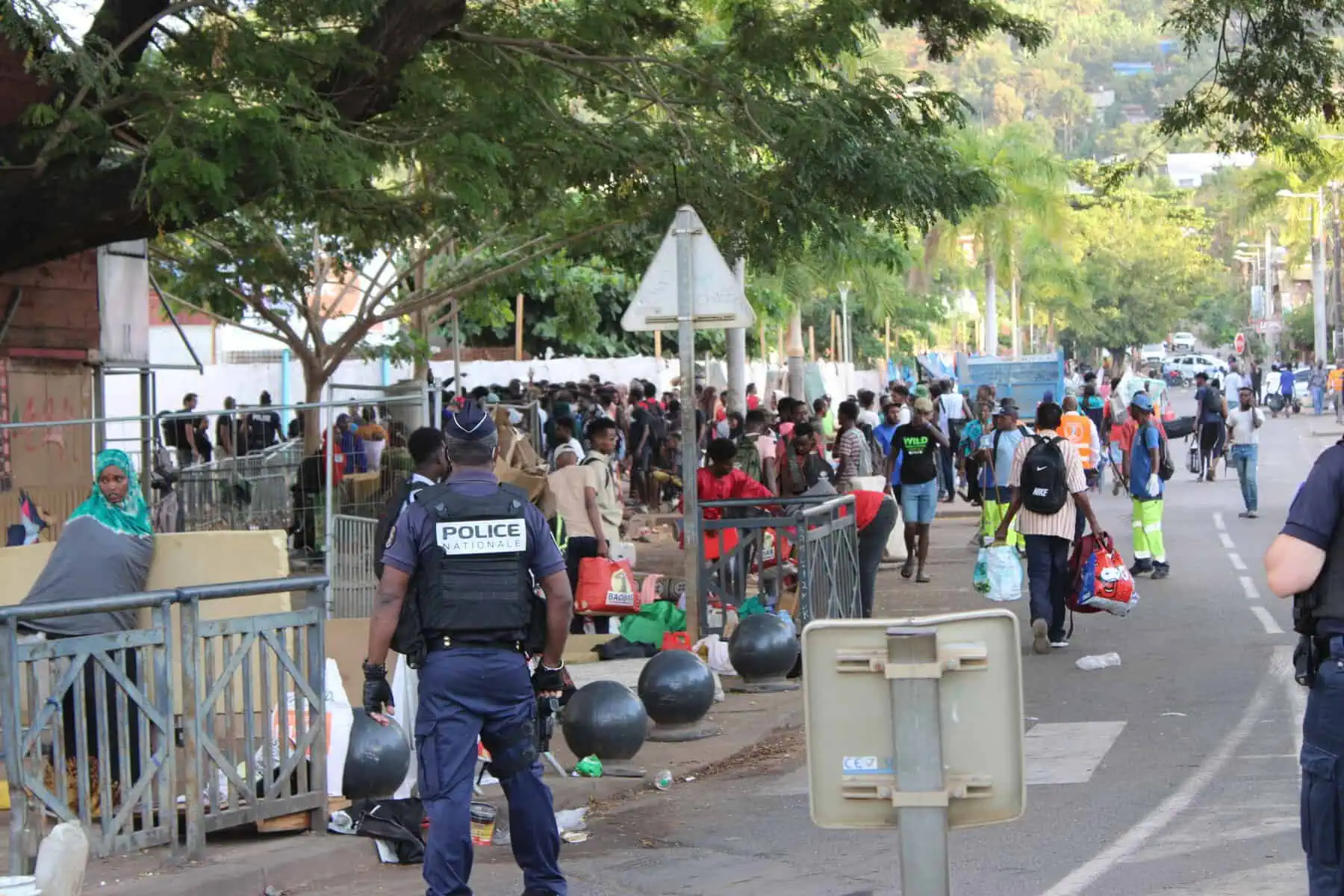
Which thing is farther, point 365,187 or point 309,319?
point 309,319

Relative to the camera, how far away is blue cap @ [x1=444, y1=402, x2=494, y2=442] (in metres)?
6.18

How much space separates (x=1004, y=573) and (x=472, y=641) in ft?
24.2

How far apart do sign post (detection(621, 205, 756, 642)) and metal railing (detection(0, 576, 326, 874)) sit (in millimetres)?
3882

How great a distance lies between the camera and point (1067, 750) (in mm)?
9312

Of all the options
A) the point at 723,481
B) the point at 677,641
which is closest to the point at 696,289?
the point at 677,641

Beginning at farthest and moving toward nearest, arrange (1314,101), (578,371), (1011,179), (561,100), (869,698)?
(1011,179) < (578,371) < (561,100) < (1314,101) < (869,698)

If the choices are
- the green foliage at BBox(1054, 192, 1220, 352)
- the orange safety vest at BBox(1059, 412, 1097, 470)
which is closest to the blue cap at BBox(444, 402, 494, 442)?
the orange safety vest at BBox(1059, 412, 1097, 470)

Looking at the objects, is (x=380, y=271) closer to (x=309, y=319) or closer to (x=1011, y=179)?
(x=309, y=319)

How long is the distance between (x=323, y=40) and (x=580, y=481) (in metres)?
3.74

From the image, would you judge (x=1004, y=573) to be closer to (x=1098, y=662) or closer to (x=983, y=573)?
(x=983, y=573)

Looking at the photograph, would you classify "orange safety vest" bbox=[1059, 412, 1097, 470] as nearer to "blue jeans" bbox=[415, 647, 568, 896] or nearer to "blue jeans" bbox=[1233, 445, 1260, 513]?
"blue jeans" bbox=[1233, 445, 1260, 513]

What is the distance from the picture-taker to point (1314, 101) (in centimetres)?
1487

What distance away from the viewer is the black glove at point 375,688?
614cm

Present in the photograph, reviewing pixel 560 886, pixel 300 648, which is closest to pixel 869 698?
pixel 560 886
